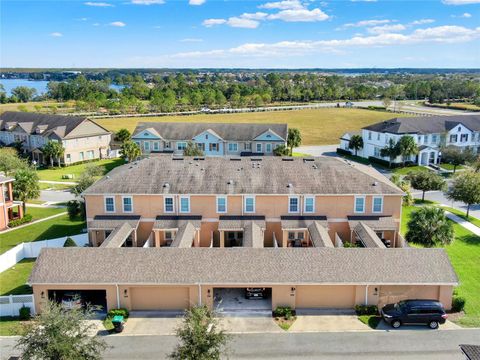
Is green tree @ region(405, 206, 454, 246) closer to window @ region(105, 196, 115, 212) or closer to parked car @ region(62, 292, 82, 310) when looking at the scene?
window @ region(105, 196, 115, 212)

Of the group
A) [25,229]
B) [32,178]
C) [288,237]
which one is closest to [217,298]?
[288,237]

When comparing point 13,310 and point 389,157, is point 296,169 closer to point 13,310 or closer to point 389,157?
point 13,310

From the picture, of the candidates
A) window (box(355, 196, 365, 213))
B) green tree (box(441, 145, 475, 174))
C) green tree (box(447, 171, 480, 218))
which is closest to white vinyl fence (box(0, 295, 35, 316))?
window (box(355, 196, 365, 213))

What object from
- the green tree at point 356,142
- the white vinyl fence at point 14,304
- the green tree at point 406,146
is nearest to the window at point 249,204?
the white vinyl fence at point 14,304

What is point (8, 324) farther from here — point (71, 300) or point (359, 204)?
point (359, 204)

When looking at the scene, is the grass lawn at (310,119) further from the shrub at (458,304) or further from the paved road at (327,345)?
the paved road at (327,345)

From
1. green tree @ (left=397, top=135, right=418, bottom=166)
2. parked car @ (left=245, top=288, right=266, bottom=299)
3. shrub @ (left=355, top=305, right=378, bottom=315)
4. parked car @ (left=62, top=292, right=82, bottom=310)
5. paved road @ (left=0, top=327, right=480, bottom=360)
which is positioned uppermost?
green tree @ (left=397, top=135, right=418, bottom=166)
